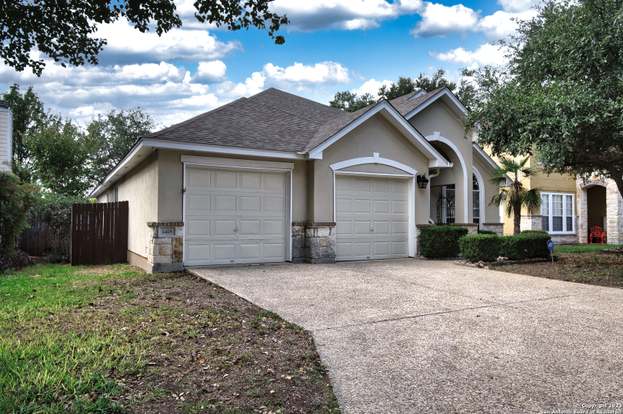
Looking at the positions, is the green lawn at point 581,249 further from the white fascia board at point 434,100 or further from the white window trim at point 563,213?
the white fascia board at point 434,100

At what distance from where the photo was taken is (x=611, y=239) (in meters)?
21.7

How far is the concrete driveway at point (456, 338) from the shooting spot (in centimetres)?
344

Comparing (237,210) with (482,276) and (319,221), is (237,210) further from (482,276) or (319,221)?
(482,276)

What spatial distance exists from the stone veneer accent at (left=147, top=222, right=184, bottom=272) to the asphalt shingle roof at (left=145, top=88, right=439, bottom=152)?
78.3 inches

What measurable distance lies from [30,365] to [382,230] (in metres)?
9.94

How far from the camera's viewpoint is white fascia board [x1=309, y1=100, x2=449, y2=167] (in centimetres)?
1109

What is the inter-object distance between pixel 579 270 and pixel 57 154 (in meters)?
25.8

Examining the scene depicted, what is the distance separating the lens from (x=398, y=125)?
12422mm

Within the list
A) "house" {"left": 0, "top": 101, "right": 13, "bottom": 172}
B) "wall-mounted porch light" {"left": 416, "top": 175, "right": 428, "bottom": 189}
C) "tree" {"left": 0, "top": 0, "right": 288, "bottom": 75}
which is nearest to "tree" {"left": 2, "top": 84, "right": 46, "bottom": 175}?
"house" {"left": 0, "top": 101, "right": 13, "bottom": 172}

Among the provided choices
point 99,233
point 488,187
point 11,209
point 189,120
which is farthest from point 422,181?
point 11,209

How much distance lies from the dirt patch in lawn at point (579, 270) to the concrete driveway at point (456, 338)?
81 centimetres

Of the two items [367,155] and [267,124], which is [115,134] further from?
[367,155]

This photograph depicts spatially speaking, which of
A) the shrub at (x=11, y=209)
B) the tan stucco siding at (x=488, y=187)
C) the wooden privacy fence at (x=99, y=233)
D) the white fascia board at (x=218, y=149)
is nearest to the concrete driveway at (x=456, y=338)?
the white fascia board at (x=218, y=149)

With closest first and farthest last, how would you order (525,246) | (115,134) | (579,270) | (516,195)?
(579,270), (525,246), (516,195), (115,134)
